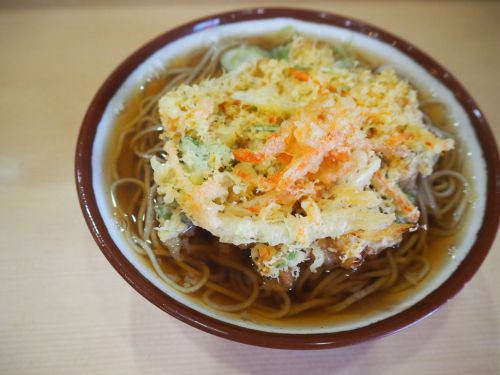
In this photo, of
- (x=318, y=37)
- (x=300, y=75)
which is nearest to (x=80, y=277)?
(x=300, y=75)

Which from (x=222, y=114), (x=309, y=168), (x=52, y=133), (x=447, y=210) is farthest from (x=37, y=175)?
(x=447, y=210)

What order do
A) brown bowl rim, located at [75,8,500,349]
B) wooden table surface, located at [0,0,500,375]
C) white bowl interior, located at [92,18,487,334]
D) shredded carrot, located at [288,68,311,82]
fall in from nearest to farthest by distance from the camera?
brown bowl rim, located at [75,8,500,349]
white bowl interior, located at [92,18,487,334]
wooden table surface, located at [0,0,500,375]
shredded carrot, located at [288,68,311,82]

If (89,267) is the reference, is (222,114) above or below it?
above

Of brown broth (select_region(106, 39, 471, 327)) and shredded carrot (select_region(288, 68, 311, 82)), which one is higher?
shredded carrot (select_region(288, 68, 311, 82))

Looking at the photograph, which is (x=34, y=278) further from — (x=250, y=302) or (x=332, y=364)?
(x=332, y=364)

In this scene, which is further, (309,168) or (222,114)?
(222,114)

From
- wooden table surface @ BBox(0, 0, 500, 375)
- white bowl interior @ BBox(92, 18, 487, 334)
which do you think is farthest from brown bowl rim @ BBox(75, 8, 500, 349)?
wooden table surface @ BBox(0, 0, 500, 375)

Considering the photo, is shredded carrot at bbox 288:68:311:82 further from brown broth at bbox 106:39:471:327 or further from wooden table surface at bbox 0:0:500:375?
wooden table surface at bbox 0:0:500:375
